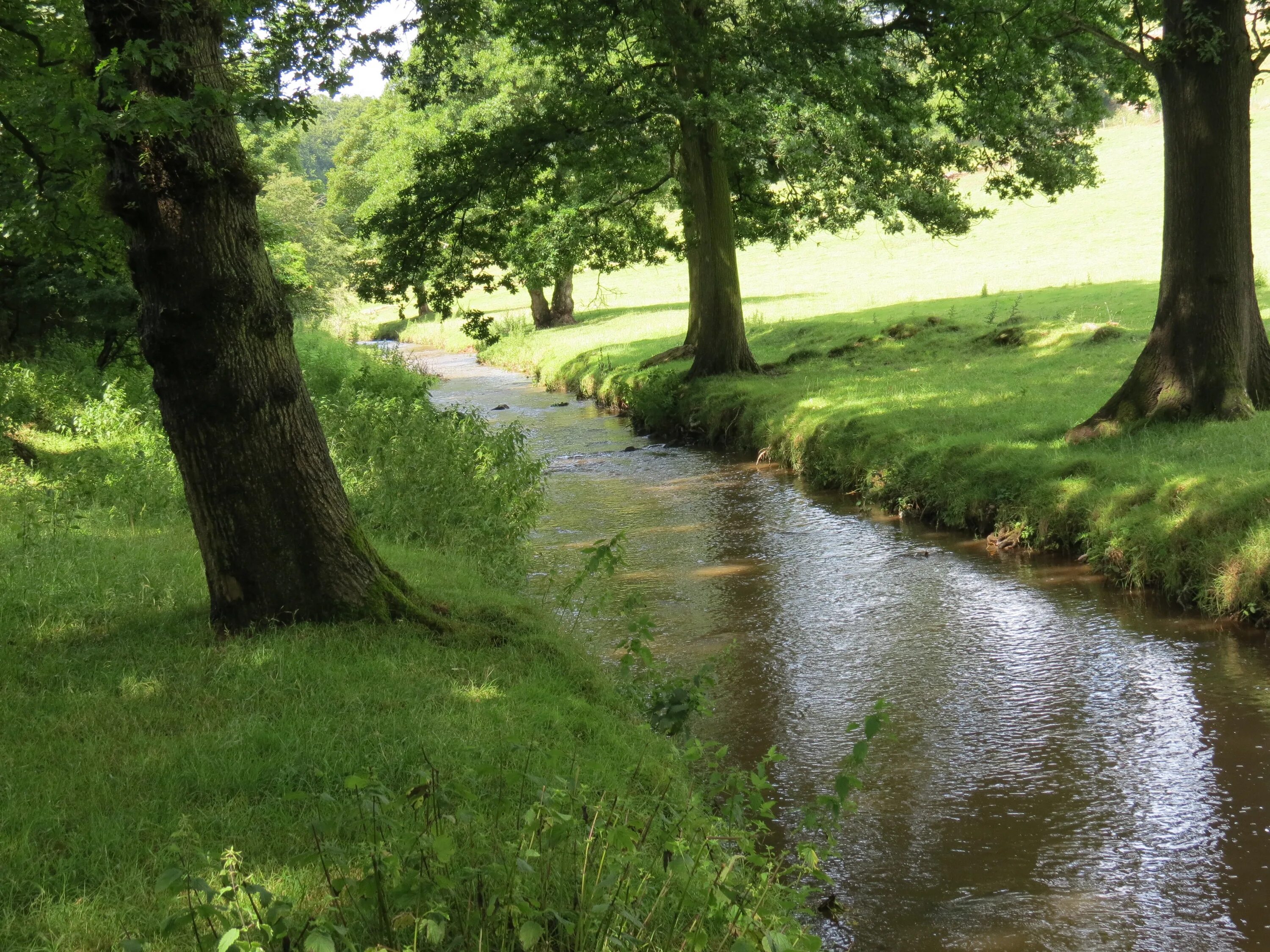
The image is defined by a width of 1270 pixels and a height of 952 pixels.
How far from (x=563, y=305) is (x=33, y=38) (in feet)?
114

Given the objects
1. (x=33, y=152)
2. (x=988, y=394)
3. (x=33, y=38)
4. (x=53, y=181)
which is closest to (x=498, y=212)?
(x=988, y=394)

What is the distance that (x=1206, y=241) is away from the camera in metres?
12.3

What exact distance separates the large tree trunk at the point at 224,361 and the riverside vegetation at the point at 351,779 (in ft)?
1.08

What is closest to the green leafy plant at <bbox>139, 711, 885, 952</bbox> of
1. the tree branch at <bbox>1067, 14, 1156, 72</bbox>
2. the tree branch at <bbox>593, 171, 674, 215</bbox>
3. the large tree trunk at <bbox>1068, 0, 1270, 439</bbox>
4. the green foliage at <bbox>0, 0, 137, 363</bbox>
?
the green foliage at <bbox>0, 0, 137, 363</bbox>

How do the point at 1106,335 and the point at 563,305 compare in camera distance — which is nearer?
the point at 1106,335

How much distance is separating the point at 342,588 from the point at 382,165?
37.4 meters

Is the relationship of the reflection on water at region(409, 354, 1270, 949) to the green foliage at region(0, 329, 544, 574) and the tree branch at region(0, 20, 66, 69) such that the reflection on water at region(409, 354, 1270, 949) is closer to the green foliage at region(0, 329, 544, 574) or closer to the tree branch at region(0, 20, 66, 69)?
the green foliage at region(0, 329, 544, 574)

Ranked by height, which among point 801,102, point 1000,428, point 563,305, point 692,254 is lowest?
point 1000,428

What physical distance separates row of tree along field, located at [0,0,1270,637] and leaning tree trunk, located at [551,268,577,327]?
14.1 m

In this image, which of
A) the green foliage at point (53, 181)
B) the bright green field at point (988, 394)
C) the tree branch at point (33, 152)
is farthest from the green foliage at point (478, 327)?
the tree branch at point (33, 152)

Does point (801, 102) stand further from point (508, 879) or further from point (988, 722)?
point (508, 879)

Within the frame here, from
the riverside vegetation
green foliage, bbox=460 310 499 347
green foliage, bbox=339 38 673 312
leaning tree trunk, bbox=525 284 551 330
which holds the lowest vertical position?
the riverside vegetation

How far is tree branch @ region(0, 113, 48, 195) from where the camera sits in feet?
27.8

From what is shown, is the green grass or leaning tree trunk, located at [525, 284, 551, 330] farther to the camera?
leaning tree trunk, located at [525, 284, 551, 330]
